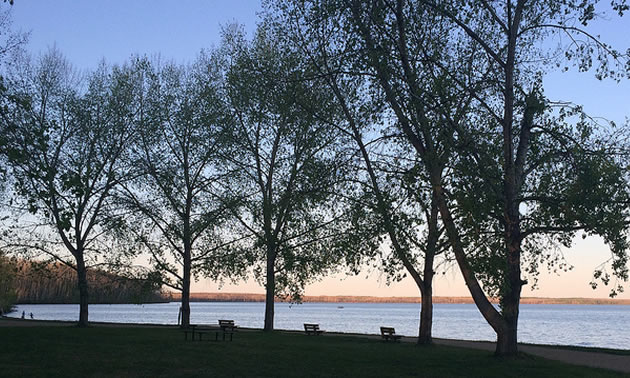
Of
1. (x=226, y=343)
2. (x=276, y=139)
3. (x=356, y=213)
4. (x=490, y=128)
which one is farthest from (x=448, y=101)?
(x=276, y=139)

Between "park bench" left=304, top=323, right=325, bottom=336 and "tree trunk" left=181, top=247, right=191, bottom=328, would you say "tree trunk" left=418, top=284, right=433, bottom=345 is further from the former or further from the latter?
"tree trunk" left=181, top=247, right=191, bottom=328

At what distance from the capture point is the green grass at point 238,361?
17.4m

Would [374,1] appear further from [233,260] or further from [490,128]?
[233,260]

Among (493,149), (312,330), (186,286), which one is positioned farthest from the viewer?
(186,286)

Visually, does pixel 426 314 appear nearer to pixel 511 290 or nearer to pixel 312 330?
pixel 312 330

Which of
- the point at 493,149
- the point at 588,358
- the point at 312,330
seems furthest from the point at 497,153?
the point at 312,330

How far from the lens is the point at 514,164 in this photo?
20141 millimetres

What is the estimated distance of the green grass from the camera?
17406mm

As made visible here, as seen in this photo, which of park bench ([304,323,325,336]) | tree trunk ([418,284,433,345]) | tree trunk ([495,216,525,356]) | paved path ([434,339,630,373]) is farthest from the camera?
park bench ([304,323,325,336])

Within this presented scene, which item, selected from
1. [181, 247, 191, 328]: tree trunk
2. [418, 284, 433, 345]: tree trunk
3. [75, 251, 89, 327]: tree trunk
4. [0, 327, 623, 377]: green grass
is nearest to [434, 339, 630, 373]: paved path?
[0, 327, 623, 377]: green grass

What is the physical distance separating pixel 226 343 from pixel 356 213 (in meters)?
8.44

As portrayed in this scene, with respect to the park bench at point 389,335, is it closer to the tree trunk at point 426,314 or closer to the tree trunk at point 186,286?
the tree trunk at point 426,314

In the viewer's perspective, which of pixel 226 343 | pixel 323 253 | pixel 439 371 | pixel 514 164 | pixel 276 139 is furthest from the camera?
pixel 276 139

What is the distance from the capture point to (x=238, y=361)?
1992 centimetres
